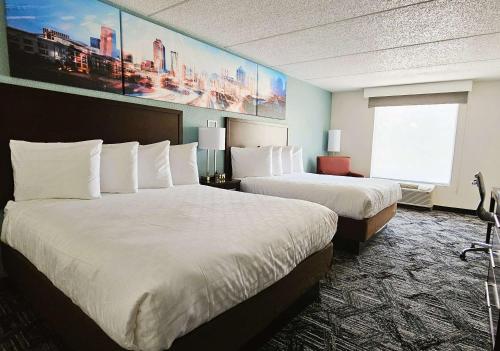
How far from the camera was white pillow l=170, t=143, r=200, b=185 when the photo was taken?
3.03 meters

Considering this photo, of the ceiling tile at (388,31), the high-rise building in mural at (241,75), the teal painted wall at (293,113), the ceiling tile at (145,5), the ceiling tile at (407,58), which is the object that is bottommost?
the teal painted wall at (293,113)

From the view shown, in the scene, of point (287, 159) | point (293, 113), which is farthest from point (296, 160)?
point (293, 113)

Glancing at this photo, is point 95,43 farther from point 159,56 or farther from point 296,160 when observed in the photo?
point 296,160

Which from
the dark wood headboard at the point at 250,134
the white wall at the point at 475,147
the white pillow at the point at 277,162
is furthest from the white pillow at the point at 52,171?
the white wall at the point at 475,147

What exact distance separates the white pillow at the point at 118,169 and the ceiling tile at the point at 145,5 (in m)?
1.31

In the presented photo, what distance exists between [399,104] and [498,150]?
181 cm

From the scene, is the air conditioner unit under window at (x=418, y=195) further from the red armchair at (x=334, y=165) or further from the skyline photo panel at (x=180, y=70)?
the skyline photo panel at (x=180, y=70)

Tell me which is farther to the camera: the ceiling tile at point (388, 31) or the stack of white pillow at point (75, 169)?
the ceiling tile at point (388, 31)

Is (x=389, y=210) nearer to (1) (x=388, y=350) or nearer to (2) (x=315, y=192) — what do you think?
(2) (x=315, y=192)

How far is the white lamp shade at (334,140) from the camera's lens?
20.5 feet

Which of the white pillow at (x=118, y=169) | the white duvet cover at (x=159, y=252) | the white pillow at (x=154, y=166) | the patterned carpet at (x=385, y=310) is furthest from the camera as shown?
the white pillow at (x=154, y=166)

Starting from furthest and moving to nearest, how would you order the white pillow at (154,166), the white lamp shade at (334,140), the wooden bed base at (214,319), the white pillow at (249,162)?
the white lamp shade at (334,140)
the white pillow at (249,162)
the white pillow at (154,166)
the wooden bed base at (214,319)

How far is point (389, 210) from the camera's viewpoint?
148 inches

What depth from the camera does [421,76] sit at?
4.79 metres
